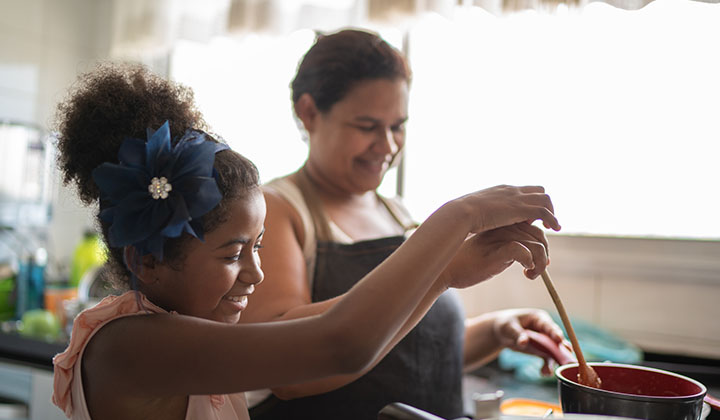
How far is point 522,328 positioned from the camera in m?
1.08

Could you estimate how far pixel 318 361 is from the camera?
1.83ft

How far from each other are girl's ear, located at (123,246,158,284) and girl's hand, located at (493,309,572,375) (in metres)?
0.62

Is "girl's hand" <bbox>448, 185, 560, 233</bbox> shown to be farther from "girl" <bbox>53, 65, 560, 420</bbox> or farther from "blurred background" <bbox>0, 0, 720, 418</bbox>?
"blurred background" <bbox>0, 0, 720, 418</bbox>

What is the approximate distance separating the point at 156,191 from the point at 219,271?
0.11 metres

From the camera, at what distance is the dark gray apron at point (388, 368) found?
927mm

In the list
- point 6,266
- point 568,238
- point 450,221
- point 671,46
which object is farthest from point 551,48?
point 6,266

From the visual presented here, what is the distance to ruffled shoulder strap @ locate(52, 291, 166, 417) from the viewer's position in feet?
2.16

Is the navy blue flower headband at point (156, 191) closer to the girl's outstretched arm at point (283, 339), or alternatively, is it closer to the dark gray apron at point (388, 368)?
the girl's outstretched arm at point (283, 339)

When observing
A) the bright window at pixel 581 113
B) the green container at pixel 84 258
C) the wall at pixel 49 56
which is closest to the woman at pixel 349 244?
the bright window at pixel 581 113

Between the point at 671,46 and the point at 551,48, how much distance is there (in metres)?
0.30

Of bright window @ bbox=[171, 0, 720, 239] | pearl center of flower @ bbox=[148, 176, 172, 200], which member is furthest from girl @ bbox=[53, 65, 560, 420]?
bright window @ bbox=[171, 0, 720, 239]

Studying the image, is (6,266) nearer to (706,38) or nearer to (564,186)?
(564,186)

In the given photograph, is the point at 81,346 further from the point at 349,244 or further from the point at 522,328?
the point at 522,328

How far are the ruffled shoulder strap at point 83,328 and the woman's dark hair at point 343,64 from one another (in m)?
0.53
